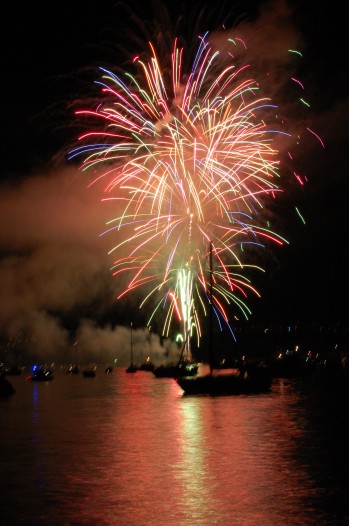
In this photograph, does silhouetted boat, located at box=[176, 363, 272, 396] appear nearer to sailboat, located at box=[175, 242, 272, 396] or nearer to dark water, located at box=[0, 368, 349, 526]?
sailboat, located at box=[175, 242, 272, 396]

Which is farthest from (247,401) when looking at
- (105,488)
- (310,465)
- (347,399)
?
(105,488)

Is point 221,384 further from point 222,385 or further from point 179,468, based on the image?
point 179,468

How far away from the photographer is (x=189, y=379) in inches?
1997

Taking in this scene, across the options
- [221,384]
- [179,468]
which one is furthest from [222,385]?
[179,468]

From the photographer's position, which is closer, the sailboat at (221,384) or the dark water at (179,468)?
the dark water at (179,468)

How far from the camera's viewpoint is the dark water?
1525 centimetres

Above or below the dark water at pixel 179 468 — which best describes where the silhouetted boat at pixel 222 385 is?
above

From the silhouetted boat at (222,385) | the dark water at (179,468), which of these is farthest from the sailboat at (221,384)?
the dark water at (179,468)

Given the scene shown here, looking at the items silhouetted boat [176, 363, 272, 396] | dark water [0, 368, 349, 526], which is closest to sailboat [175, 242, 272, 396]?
silhouetted boat [176, 363, 272, 396]

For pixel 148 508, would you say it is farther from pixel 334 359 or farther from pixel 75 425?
pixel 334 359

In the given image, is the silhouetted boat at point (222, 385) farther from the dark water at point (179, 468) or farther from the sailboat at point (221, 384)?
the dark water at point (179, 468)

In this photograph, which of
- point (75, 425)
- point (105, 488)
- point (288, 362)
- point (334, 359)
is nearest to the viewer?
point (105, 488)

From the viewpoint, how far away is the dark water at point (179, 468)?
1525cm

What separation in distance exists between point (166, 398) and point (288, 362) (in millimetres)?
36155
